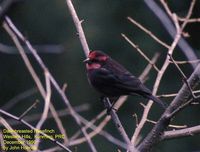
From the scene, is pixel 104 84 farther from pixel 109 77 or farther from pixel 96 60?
pixel 96 60

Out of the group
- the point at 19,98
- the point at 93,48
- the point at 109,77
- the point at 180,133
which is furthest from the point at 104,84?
the point at 93,48

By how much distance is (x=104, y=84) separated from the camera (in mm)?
5031

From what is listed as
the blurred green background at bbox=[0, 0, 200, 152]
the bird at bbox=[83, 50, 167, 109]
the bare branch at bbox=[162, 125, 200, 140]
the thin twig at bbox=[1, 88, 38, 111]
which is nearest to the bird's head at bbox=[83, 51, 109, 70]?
the bird at bbox=[83, 50, 167, 109]

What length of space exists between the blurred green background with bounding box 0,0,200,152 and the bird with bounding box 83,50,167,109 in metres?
5.06

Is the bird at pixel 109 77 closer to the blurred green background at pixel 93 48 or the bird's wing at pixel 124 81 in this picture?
the bird's wing at pixel 124 81

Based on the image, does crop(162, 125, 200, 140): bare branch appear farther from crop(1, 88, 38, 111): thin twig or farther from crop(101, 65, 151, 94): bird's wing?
crop(101, 65, 151, 94): bird's wing

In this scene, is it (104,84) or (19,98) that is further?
(104,84)

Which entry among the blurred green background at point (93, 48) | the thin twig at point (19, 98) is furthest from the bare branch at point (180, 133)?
the blurred green background at point (93, 48)

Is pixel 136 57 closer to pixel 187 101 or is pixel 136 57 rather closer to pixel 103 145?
pixel 103 145

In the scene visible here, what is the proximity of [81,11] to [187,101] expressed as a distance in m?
7.59

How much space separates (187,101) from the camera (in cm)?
324

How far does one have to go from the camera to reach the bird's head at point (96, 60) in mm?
4930

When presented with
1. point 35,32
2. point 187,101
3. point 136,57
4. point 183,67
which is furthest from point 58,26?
point 187,101

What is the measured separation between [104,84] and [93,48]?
5.39 metres
